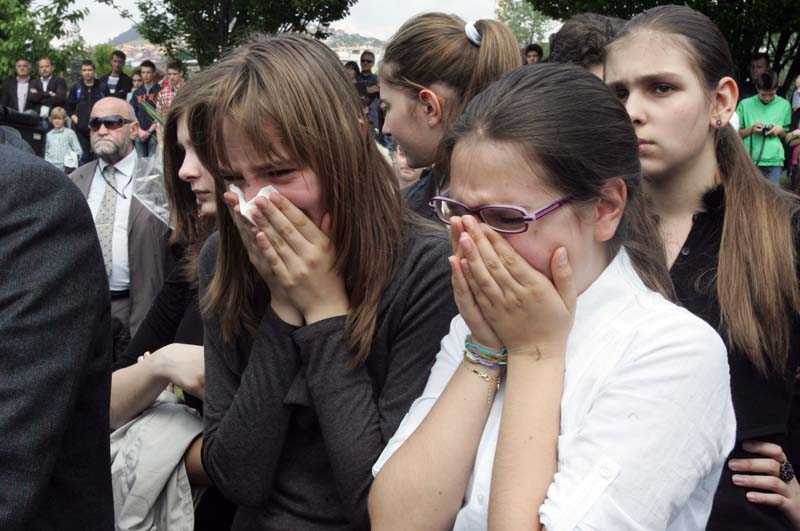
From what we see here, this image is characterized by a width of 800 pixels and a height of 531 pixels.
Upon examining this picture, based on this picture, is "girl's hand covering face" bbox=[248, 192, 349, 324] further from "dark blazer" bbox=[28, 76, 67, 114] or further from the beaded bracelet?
"dark blazer" bbox=[28, 76, 67, 114]

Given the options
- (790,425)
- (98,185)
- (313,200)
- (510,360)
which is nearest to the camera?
(510,360)

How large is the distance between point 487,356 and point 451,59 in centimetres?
163

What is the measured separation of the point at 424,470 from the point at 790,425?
1737mm

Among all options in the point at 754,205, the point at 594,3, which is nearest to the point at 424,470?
the point at 754,205

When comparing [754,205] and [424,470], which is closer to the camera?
[424,470]

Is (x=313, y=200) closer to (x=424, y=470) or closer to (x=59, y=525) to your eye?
(x=424, y=470)

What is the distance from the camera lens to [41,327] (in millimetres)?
1571

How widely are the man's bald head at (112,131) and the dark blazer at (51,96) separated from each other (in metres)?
13.1

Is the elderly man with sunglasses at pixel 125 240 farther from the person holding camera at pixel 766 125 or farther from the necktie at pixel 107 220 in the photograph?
the person holding camera at pixel 766 125

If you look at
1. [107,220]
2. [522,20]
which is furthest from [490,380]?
[522,20]

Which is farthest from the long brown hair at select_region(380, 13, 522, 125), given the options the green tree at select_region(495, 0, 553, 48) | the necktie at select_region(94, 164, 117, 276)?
the green tree at select_region(495, 0, 553, 48)

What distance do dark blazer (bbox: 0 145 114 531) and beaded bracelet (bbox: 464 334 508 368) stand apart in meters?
0.76

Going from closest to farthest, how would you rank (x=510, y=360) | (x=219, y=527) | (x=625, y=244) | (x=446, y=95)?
(x=510, y=360)
(x=625, y=244)
(x=219, y=527)
(x=446, y=95)

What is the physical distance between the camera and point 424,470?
1.68m
